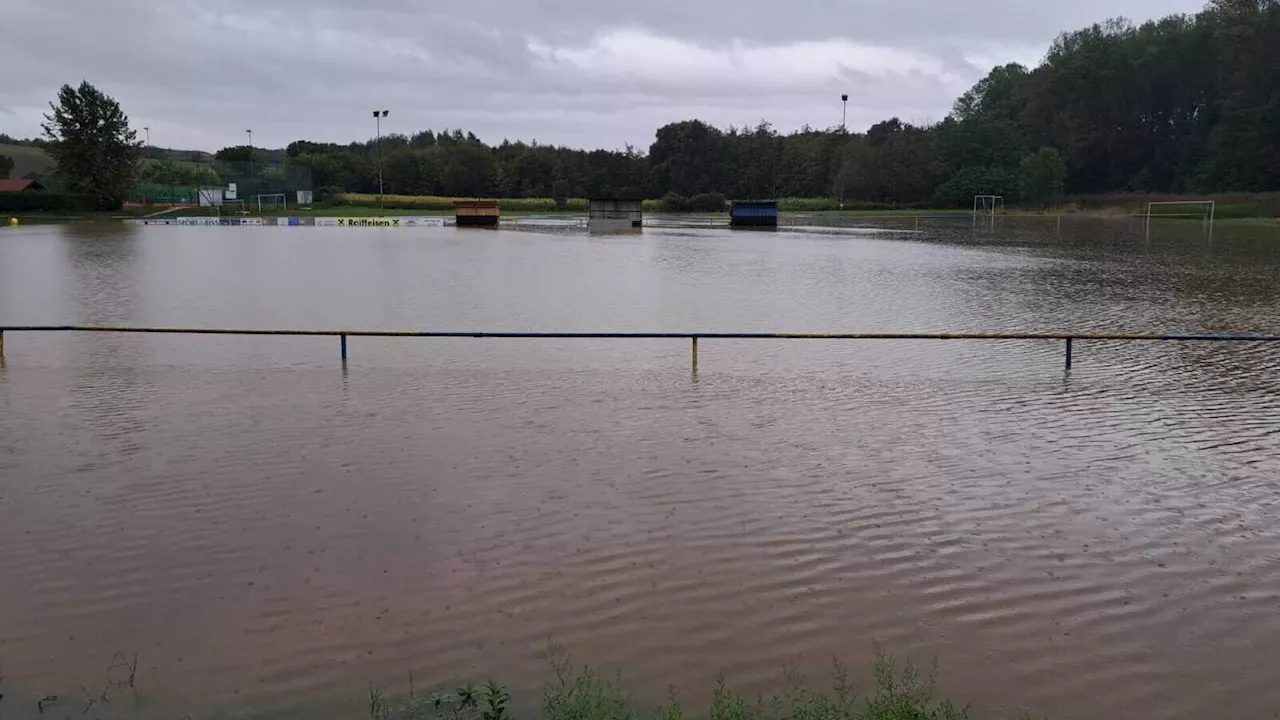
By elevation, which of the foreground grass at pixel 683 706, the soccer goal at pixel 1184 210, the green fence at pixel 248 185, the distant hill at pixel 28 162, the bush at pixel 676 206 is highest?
the distant hill at pixel 28 162

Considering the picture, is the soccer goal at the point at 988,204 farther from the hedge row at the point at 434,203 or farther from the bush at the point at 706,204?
the hedge row at the point at 434,203

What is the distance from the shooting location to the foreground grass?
14.3 ft

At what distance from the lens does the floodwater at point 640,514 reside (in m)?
5.02

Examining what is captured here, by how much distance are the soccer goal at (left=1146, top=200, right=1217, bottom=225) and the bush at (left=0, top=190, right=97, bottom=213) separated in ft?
243

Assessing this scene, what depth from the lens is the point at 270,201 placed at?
79.2m

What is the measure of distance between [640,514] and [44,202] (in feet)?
246

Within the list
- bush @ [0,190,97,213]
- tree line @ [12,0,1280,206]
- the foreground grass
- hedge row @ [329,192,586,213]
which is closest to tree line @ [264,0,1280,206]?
tree line @ [12,0,1280,206]

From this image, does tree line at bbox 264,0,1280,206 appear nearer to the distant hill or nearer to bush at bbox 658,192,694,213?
bush at bbox 658,192,694,213

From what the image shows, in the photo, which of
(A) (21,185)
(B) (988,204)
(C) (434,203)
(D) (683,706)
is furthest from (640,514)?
(A) (21,185)

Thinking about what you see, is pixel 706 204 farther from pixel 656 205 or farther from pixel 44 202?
pixel 44 202

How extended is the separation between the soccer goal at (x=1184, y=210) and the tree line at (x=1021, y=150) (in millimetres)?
11828

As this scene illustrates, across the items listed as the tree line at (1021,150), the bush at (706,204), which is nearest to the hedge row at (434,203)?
the tree line at (1021,150)

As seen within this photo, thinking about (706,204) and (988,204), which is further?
(706,204)

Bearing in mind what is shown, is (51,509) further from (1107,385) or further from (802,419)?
(1107,385)
